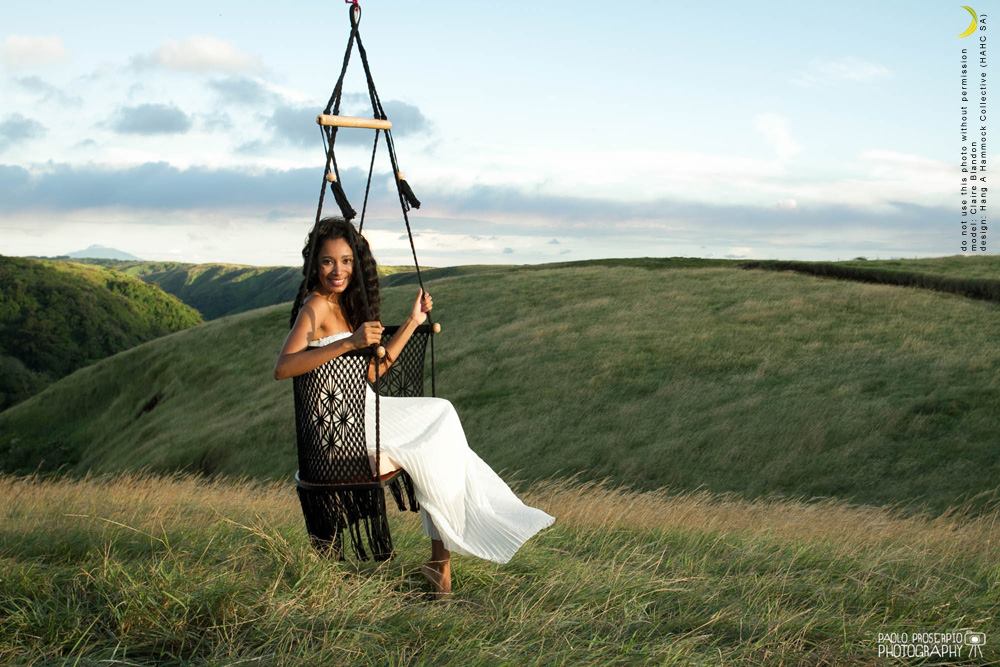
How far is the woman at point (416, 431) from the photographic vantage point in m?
5.84

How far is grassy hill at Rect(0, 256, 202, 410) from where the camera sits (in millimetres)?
129000

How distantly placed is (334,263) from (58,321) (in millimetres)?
150875

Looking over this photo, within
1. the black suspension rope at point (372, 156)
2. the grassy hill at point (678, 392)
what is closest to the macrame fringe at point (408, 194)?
the black suspension rope at point (372, 156)

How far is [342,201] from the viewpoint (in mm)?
6348

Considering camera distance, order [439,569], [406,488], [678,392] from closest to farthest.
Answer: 1. [439,569]
2. [406,488]
3. [678,392]

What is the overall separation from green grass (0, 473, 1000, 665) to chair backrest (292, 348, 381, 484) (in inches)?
24.0

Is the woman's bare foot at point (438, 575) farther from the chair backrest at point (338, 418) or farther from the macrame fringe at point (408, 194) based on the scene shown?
the macrame fringe at point (408, 194)

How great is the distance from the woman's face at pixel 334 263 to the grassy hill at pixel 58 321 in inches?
4784

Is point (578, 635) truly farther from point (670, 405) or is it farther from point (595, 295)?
point (595, 295)

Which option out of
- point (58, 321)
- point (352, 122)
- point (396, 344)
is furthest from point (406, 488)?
point (58, 321)

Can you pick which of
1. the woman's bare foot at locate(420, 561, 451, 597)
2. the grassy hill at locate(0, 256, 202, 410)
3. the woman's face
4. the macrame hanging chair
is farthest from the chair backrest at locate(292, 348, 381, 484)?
the grassy hill at locate(0, 256, 202, 410)

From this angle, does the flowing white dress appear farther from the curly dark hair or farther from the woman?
the curly dark hair

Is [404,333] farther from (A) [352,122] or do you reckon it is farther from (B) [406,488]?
(A) [352,122]

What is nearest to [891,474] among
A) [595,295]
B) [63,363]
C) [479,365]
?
[479,365]
